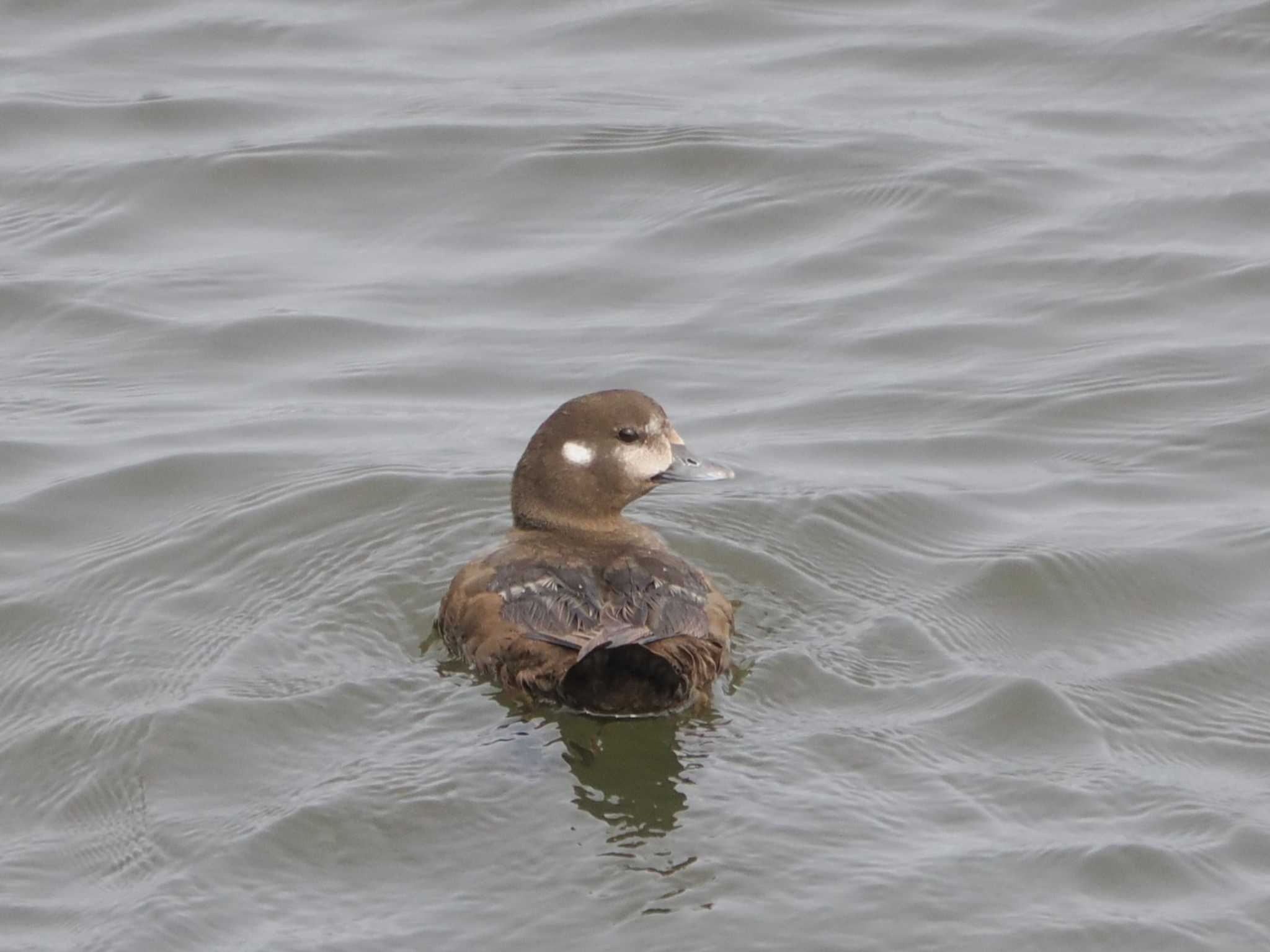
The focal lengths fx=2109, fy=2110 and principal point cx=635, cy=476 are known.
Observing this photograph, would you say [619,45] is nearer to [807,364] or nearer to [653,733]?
[807,364]

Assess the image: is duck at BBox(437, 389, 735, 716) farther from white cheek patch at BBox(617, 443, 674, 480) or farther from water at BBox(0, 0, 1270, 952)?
water at BBox(0, 0, 1270, 952)

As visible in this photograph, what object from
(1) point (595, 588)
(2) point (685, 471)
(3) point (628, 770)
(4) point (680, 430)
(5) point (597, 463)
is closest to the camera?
(3) point (628, 770)

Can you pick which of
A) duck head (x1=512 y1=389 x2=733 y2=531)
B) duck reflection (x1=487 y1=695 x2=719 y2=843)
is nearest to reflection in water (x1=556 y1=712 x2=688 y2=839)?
duck reflection (x1=487 y1=695 x2=719 y2=843)

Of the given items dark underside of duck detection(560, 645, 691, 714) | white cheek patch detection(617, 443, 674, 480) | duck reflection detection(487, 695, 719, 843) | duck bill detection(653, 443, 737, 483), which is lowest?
duck reflection detection(487, 695, 719, 843)

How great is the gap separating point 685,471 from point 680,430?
4.91ft

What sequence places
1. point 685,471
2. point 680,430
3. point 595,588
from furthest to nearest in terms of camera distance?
point 680,430, point 685,471, point 595,588

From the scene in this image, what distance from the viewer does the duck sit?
6387mm

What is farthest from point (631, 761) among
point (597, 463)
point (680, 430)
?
point (680, 430)

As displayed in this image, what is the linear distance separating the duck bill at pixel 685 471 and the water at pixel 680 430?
0.44 m

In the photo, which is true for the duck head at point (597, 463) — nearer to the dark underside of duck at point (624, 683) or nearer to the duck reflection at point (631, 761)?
the duck reflection at point (631, 761)

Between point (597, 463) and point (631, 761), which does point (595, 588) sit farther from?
point (597, 463)

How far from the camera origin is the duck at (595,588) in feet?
21.0

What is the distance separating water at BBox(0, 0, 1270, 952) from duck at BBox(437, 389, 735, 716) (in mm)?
162

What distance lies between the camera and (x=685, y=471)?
7742 mm
